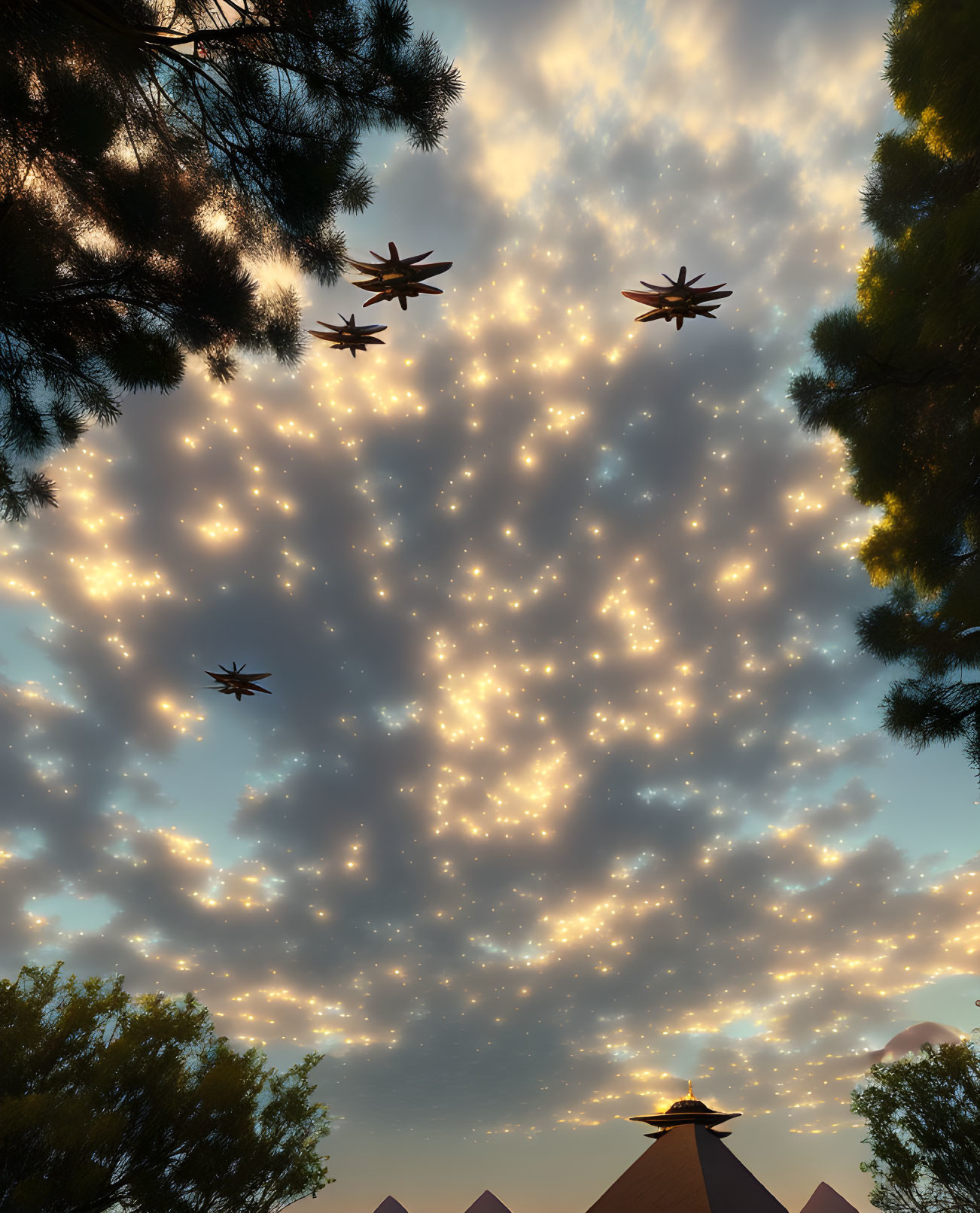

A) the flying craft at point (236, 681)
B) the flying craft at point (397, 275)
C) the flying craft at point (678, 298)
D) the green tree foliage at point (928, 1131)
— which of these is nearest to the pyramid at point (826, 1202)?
the green tree foliage at point (928, 1131)

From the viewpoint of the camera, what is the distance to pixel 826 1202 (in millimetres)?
11531

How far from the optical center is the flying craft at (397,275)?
4.41 metres

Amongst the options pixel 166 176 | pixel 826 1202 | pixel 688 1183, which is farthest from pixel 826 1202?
pixel 166 176

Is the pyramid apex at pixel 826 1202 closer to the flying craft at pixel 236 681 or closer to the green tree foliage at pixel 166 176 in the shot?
the flying craft at pixel 236 681

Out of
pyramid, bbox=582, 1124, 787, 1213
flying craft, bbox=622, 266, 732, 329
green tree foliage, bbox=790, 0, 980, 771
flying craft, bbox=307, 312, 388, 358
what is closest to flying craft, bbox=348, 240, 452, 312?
flying craft, bbox=307, 312, 388, 358

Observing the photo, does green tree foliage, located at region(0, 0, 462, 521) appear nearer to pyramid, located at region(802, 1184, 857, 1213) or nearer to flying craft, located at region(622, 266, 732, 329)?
flying craft, located at region(622, 266, 732, 329)

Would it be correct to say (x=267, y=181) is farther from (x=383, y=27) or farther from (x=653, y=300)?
(x=653, y=300)

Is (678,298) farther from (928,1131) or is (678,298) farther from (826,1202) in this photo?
(826,1202)

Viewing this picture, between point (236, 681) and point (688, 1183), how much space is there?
673 centimetres

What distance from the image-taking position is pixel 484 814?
9.41 metres

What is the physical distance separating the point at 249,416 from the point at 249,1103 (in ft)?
31.4

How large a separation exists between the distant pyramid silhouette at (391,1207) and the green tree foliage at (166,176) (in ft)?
57.1

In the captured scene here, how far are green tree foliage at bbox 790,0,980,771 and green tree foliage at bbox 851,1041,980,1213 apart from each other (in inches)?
252

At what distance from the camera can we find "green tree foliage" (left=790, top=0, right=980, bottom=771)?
310 centimetres
